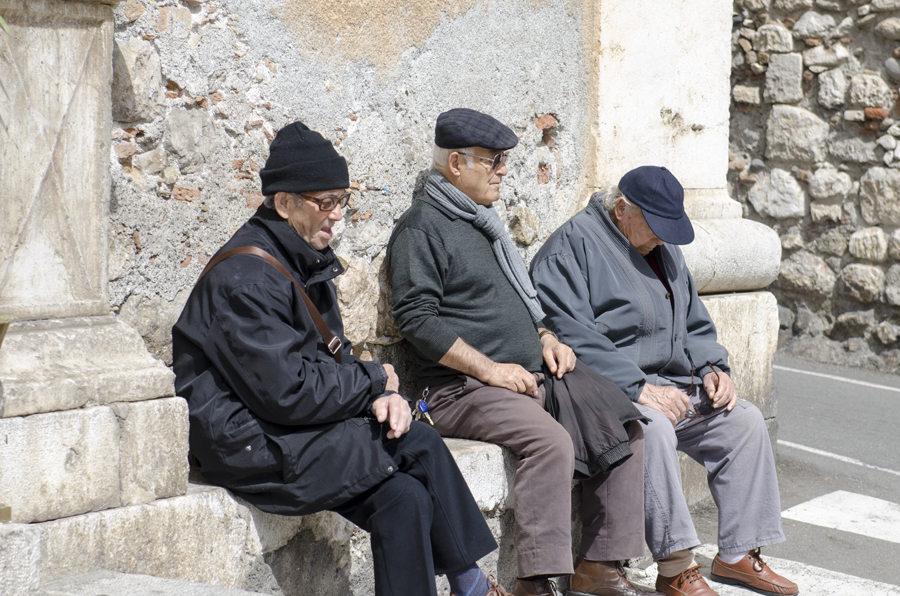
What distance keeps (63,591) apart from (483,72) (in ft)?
7.82

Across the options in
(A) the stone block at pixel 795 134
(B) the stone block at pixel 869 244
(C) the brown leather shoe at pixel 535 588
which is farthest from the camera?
(A) the stone block at pixel 795 134

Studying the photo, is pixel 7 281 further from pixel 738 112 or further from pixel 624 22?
pixel 738 112

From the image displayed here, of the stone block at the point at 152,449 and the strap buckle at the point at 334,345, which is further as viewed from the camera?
the strap buckle at the point at 334,345

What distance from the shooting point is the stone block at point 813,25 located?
23.9ft

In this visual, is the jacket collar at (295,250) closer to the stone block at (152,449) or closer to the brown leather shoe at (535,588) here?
the stone block at (152,449)

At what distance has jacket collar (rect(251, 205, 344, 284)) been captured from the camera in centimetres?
240

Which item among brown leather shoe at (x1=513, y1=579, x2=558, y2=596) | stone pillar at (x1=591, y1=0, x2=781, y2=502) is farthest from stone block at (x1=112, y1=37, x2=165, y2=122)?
stone pillar at (x1=591, y1=0, x2=781, y2=502)

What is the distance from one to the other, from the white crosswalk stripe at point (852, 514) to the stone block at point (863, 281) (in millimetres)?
3265

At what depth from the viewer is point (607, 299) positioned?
3299 millimetres

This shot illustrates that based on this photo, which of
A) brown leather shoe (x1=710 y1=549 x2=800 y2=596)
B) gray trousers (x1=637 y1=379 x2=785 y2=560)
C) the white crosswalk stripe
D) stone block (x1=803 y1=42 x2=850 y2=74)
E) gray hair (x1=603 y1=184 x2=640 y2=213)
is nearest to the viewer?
gray trousers (x1=637 y1=379 x2=785 y2=560)

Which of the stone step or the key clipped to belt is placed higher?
the stone step

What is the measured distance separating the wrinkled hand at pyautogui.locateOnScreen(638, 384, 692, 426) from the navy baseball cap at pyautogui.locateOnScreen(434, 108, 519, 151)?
0.97 metres

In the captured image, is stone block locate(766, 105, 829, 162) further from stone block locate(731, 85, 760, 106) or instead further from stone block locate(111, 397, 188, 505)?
stone block locate(111, 397, 188, 505)

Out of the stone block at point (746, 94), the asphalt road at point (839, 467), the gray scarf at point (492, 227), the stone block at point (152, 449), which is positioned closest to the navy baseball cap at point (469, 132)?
the gray scarf at point (492, 227)
